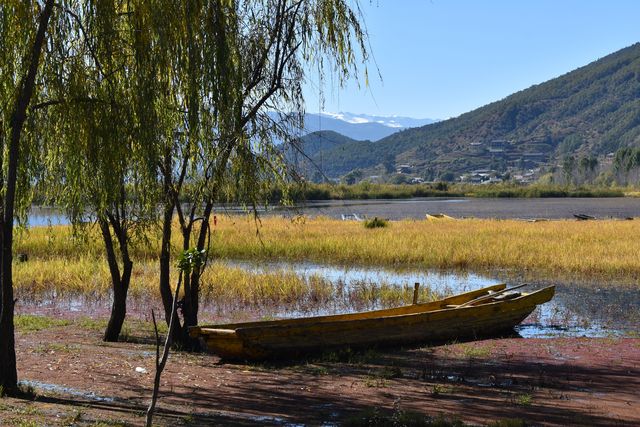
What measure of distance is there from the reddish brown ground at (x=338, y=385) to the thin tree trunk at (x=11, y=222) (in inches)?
15.3

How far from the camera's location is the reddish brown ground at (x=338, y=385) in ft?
25.3

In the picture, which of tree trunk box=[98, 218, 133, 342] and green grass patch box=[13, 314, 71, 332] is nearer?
tree trunk box=[98, 218, 133, 342]

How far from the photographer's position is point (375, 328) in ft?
39.6

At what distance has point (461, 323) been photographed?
1316cm

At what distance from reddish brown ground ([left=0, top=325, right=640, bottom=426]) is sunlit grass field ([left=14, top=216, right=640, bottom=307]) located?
324 centimetres

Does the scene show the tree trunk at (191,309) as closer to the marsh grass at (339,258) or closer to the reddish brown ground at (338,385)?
the reddish brown ground at (338,385)

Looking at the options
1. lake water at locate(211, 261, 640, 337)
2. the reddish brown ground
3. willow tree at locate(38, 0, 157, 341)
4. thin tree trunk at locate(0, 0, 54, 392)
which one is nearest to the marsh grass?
lake water at locate(211, 261, 640, 337)

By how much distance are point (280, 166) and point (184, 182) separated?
4.55 ft

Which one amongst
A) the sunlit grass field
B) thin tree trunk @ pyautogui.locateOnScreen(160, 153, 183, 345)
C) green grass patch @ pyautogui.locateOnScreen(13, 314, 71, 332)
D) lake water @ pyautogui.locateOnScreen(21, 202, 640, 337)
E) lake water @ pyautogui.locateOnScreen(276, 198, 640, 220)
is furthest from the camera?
lake water @ pyautogui.locateOnScreen(276, 198, 640, 220)

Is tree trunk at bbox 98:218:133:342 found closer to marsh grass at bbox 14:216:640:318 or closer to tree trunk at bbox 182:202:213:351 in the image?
marsh grass at bbox 14:216:640:318

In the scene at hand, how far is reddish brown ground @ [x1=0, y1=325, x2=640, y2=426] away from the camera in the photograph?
7707 mm

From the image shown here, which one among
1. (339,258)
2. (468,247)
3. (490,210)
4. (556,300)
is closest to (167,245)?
(556,300)

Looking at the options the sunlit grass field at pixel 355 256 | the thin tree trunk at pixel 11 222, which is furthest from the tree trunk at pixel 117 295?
the thin tree trunk at pixel 11 222

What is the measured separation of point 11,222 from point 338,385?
418cm
